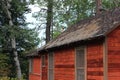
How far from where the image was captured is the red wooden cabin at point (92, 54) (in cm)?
1546

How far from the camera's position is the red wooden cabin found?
15461 mm

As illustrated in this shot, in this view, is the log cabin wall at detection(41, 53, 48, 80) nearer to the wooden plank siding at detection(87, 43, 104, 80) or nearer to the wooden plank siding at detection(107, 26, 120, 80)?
the wooden plank siding at detection(87, 43, 104, 80)

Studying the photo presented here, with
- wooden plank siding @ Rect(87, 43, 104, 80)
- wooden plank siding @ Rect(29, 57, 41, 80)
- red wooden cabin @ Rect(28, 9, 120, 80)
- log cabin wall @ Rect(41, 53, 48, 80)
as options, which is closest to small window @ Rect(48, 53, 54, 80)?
red wooden cabin @ Rect(28, 9, 120, 80)

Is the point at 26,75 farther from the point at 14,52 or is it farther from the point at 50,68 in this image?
the point at 50,68

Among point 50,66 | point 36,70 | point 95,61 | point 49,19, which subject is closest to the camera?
point 95,61

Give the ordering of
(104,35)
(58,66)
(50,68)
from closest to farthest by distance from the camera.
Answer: (104,35), (58,66), (50,68)

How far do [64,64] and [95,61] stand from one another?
13.5ft

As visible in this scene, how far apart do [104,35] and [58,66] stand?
6613 mm

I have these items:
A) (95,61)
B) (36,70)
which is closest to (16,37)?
(36,70)

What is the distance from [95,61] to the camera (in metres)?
16.3

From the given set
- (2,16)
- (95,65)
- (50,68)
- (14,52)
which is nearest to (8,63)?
(14,52)

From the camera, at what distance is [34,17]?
45125mm

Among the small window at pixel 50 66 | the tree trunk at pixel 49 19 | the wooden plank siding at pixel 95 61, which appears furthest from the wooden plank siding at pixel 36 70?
the tree trunk at pixel 49 19

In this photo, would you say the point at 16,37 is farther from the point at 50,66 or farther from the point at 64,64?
the point at 64,64
